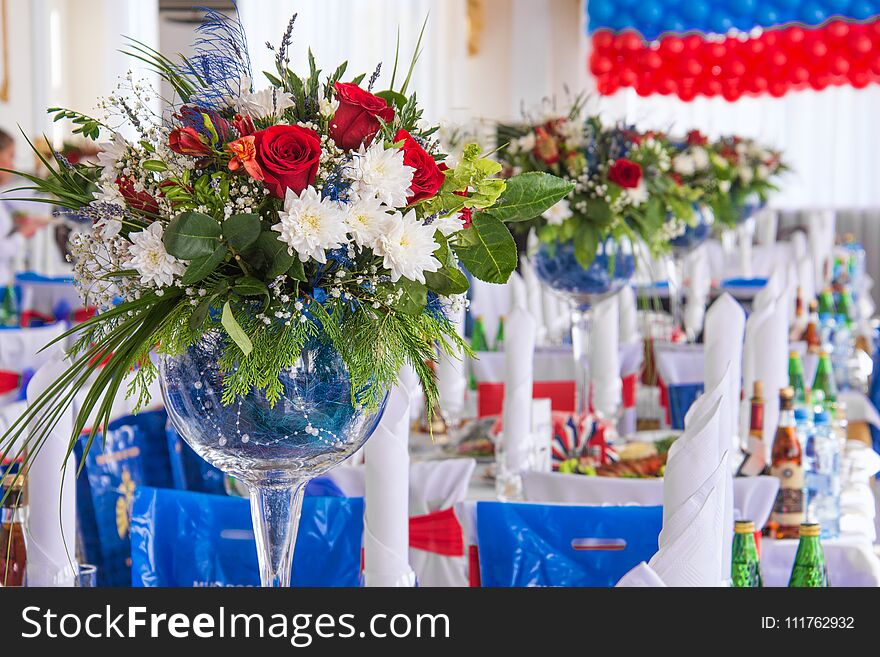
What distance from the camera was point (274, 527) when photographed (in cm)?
115

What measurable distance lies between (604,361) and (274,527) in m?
1.72

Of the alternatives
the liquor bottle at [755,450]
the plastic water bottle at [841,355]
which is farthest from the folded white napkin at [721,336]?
the plastic water bottle at [841,355]

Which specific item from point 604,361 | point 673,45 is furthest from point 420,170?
point 673,45

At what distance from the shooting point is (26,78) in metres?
7.91

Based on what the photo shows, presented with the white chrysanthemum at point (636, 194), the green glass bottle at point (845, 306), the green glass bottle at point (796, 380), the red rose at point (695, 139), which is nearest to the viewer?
the green glass bottle at point (796, 380)

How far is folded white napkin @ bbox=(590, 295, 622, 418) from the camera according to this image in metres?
2.74

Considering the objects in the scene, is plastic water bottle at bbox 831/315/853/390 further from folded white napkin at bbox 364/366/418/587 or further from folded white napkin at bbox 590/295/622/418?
folded white napkin at bbox 364/366/418/587

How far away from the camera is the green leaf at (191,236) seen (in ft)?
3.18

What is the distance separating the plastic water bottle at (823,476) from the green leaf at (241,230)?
1.21m

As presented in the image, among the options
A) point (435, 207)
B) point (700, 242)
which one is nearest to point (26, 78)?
point (700, 242)

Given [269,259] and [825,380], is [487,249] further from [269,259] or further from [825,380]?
[825,380]

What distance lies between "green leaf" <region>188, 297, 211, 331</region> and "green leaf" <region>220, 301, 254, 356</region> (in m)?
0.03

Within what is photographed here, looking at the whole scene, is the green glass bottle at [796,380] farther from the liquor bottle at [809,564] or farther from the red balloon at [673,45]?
the red balloon at [673,45]

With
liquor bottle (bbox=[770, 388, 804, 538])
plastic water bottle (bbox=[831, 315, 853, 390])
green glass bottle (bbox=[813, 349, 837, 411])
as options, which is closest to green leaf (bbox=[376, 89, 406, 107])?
liquor bottle (bbox=[770, 388, 804, 538])
